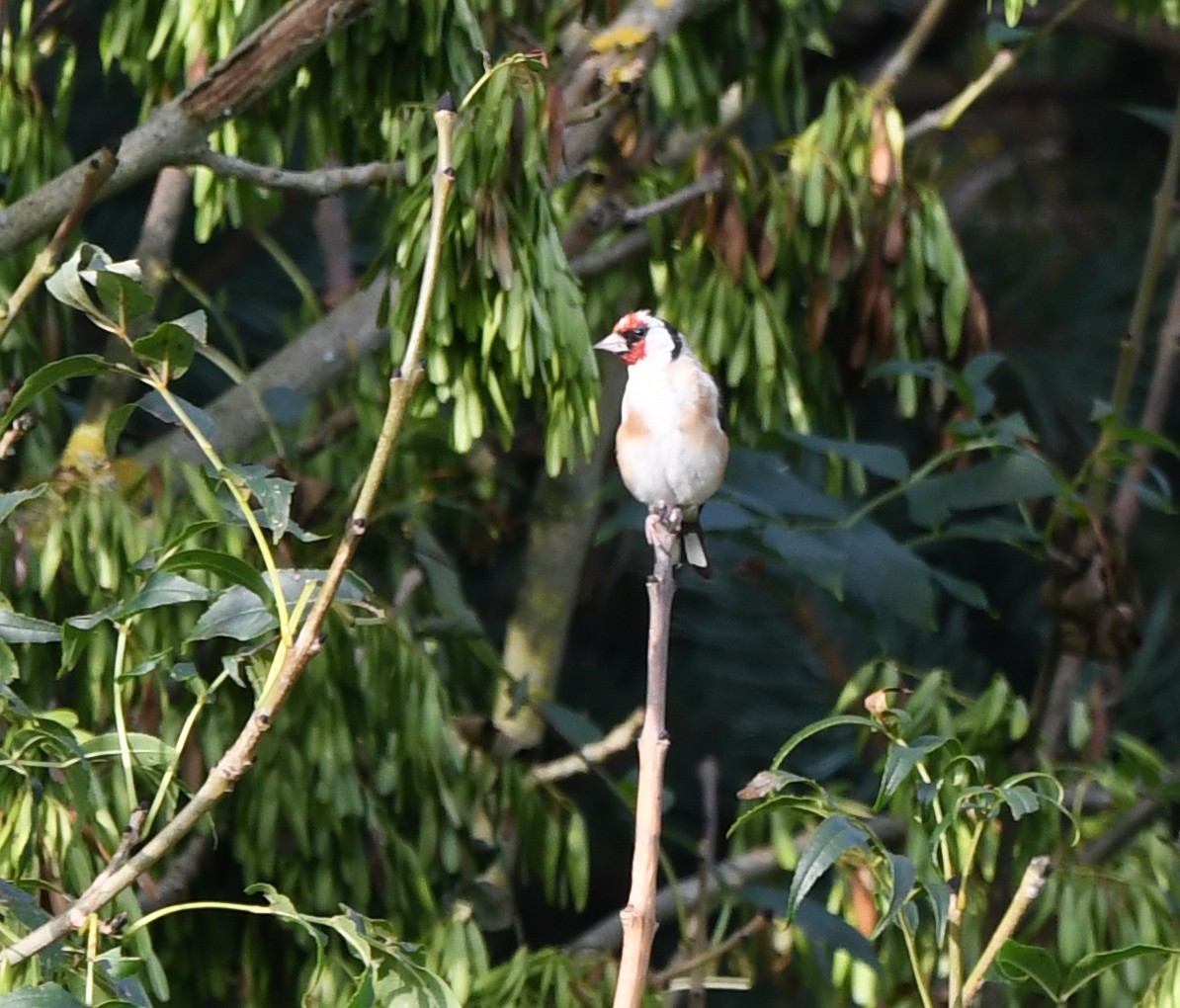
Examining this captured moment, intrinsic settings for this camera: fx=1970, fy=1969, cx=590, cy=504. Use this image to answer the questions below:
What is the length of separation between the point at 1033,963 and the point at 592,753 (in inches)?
44.5

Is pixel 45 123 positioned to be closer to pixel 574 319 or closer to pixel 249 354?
pixel 574 319

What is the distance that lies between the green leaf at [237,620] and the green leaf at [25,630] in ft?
0.40

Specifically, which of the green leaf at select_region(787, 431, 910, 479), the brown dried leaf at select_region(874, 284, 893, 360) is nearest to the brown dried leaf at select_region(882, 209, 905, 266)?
the brown dried leaf at select_region(874, 284, 893, 360)

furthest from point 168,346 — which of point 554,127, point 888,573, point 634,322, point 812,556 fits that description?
point 634,322

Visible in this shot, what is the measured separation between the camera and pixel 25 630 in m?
1.27

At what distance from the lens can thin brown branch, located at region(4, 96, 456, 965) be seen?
1.02 m

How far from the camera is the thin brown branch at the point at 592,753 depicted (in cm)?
213

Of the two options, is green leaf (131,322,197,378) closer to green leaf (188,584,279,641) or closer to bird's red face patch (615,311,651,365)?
green leaf (188,584,279,641)

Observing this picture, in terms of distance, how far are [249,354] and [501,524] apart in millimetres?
1182

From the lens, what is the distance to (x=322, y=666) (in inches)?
72.8

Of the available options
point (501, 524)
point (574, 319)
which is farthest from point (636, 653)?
point (574, 319)

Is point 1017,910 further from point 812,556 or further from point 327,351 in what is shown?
point 327,351

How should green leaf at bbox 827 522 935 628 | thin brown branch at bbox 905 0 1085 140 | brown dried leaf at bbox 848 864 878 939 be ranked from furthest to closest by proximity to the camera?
thin brown branch at bbox 905 0 1085 140, brown dried leaf at bbox 848 864 878 939, green leaf at bbox 827 522 935 628

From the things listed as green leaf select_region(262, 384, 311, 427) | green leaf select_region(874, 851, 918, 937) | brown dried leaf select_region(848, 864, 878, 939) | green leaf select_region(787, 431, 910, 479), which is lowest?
brown dried leaf select_region(848, 864, 878, 939)
